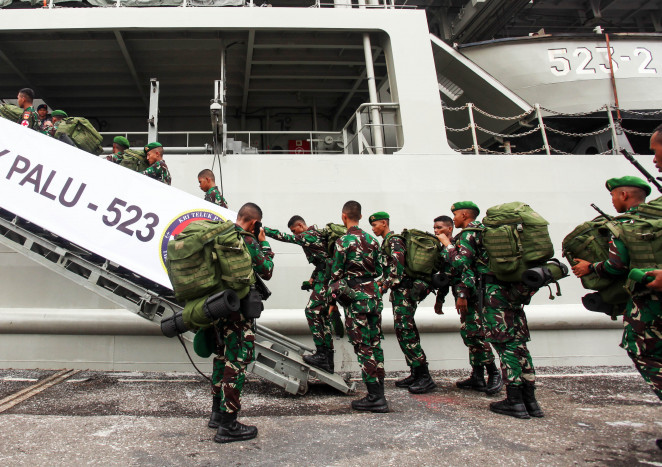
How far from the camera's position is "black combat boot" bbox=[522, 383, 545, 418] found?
261 cm

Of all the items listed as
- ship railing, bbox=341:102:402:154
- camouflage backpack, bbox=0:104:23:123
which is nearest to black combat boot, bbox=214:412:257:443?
ship railing, bbox=341:102:402:154

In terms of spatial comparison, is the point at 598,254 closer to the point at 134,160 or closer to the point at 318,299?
the point at 318,299

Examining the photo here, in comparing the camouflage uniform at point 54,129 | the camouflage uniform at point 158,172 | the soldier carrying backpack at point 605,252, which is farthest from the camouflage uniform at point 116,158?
the soldier carrying backpack at point 605,252

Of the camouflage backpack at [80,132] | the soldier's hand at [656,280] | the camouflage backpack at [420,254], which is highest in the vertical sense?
the camouflage backpack at [80,132]

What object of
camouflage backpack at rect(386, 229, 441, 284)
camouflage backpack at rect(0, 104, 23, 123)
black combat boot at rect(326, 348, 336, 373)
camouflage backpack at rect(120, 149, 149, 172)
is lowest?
black combat boot at rect(326, 348, 336, 373)

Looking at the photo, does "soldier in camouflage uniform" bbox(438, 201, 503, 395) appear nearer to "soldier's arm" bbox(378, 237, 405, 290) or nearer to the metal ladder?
"soldier's arm" bbox(378, 237, 405, 290)

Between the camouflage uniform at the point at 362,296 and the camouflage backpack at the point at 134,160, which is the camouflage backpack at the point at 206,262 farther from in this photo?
the camouflage backpack at the point at 134,160

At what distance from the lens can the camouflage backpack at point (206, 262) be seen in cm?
212

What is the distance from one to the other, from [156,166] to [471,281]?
306cm

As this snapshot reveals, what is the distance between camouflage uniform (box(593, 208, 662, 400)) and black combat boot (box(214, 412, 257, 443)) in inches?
78.8

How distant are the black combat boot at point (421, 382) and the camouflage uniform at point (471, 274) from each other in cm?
43

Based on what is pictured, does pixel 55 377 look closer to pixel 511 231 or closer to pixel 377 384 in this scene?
pixel 377 384

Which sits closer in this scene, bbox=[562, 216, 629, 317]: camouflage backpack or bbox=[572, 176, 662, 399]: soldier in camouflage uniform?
bbox=[572, 176, 662, 399]: soldier in camouflage uniform

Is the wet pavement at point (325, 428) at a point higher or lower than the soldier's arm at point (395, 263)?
lower
